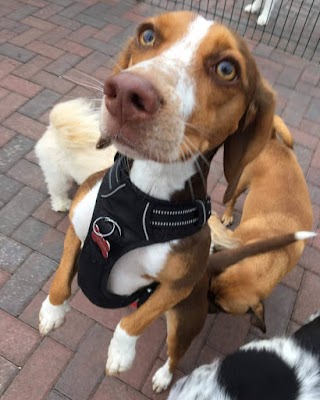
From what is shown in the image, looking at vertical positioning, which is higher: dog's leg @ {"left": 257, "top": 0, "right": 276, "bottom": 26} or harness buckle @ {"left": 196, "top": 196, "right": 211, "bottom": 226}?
harness buckle @ {"left": 196, "top": 196, "right": 211, "bottom": 226}

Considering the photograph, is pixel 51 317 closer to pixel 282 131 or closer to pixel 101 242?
pixel 101 242

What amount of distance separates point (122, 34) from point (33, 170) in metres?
2.62

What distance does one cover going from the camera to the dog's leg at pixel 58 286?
2.06 m

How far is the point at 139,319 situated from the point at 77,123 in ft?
5.50

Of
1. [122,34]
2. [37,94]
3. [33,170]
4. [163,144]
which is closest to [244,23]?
[122,34]

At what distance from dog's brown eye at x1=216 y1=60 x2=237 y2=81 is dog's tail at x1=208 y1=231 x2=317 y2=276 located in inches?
48.9

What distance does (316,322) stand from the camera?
219 cm

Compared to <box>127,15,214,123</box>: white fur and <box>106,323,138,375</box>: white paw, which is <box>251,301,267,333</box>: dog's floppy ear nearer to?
<box>106,323,138,375</box>: white paw

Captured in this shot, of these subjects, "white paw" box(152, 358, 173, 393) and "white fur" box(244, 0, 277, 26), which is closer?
"white paw" box(152, 358, 173, 393)

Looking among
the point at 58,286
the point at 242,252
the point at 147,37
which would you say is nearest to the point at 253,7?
the point at 242,252

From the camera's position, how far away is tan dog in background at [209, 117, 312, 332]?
2549 mm

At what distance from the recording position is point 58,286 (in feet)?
6.72

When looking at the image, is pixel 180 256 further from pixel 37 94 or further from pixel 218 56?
pixel 37 94

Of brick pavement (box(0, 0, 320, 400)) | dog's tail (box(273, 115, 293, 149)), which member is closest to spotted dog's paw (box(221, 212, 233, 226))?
brick pavement (box(0, 0, 320, 400))
